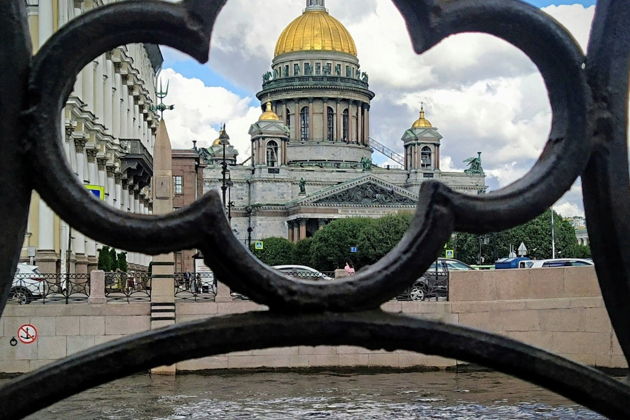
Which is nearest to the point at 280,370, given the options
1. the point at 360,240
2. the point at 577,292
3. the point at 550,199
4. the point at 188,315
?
the point at 188,315

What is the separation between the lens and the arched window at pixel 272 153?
364 ft

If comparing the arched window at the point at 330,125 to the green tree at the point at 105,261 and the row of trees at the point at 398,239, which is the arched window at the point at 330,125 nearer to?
the row of trees at the point at 398,239

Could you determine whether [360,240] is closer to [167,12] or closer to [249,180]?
[249,180]

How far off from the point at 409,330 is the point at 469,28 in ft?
2.48

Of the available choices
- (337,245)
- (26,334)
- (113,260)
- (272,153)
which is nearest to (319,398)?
(26,334)

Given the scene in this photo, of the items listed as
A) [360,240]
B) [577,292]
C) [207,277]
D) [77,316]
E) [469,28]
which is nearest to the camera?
[469,28]

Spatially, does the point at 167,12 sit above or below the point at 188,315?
above

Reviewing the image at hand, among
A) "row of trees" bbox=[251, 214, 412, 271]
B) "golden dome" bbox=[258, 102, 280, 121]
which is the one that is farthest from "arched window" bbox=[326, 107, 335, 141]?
"row of trees" bbox=[251, 214, 412, 271]

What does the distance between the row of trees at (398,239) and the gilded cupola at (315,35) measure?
40.5 m

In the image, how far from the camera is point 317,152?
384 ft

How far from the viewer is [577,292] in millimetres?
17984

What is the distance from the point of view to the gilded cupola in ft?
383

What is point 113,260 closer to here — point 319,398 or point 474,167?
point 319,398

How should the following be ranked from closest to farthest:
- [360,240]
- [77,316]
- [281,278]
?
[281,278], [77,316], [360,240]
